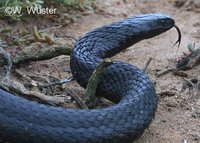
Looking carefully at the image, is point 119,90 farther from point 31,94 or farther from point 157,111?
point 31,94

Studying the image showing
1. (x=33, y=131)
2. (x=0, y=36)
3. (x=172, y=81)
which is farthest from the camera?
(x=0, y=36)

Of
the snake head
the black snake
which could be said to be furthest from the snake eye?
the black snake

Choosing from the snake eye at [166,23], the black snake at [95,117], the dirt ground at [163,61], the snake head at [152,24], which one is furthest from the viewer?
the snake eye at [166,23]

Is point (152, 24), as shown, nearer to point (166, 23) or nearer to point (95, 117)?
point (166, 23)

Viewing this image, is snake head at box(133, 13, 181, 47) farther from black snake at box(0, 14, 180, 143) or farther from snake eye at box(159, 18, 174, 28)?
black snake at box(0, 14, 180, 143)

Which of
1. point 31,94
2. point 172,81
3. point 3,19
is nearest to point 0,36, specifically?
point 3,19

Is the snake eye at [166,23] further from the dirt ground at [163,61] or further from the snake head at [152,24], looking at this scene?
the dirt ground at [163,61]

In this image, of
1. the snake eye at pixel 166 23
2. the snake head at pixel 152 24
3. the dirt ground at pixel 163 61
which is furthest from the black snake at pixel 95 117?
the snake eye at pixel 166 23

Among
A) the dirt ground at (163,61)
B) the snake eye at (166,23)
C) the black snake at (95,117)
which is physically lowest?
the dirt ground at (163,61)
